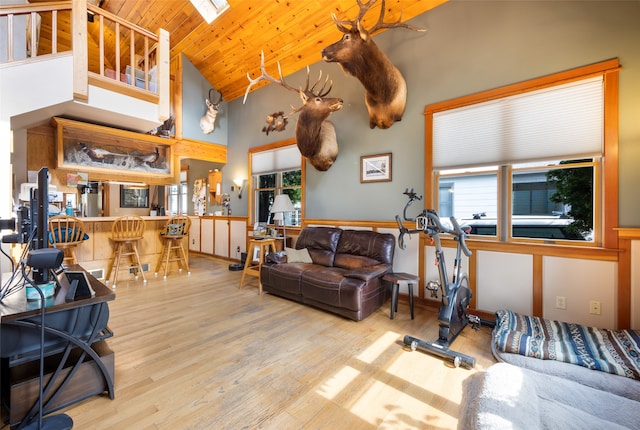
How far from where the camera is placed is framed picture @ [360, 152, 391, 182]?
385 cm

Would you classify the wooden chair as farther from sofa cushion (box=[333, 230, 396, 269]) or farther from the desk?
sofa cushion (box=[333, 230, 396, 269])

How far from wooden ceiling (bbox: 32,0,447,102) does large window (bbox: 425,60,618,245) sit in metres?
1.61

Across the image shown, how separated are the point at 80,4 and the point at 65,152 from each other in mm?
2356

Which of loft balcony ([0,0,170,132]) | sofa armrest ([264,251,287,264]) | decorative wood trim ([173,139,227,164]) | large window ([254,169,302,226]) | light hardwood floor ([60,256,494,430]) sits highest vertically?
loft balcony ([0,0,170,132])

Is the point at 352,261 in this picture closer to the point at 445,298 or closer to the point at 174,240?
the point at 445,298

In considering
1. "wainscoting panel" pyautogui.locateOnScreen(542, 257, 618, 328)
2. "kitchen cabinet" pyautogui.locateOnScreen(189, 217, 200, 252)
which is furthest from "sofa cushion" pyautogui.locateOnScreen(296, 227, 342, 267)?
"kitchen cabinet" pyautogui.locateOnScreen(189, 217, 200, 252)

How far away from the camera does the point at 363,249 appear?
366 centimetres

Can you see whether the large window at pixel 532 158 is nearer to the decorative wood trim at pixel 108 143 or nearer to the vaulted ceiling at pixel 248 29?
the vaulted ceiling at pixel 248 29

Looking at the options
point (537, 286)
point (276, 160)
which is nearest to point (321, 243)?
point (276, 160)

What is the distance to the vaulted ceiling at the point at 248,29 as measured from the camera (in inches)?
152

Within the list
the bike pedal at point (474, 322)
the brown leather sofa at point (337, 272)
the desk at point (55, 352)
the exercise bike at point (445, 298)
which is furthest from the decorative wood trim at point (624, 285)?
the desk at point (55, 352)

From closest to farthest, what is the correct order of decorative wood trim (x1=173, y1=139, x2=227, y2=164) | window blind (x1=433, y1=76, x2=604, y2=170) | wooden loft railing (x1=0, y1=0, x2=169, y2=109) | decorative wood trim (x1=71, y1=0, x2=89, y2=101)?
window blind (x1=433, y1=76, x2=604, y2=170), wooden loft railing (x1=0, y1=0, x2=169, y2=109), decorative wood trim (x1=71, y1=0, x2=89, y2=101), decorative wood trim (x1=173, y1=139, x2=227, y2=164)

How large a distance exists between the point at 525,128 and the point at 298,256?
3127 millimetres

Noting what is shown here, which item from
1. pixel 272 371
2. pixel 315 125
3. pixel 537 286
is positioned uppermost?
pixel 315 125
